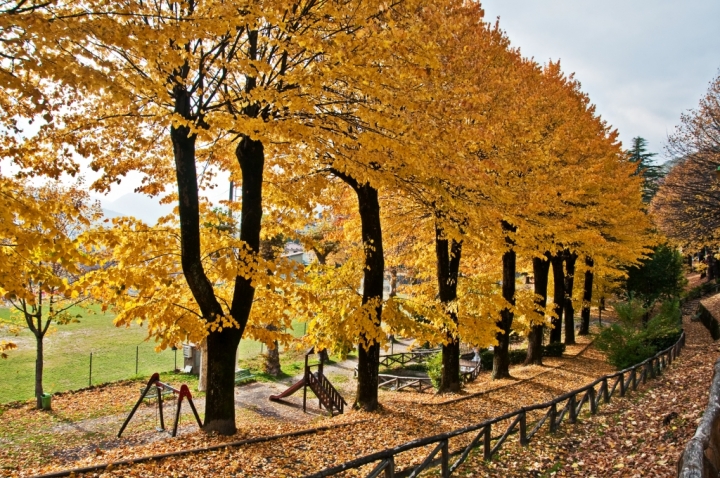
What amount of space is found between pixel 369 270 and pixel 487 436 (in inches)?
168

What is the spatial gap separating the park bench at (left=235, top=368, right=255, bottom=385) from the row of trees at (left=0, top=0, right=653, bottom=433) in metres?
10.5

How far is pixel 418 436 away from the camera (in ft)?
29.1

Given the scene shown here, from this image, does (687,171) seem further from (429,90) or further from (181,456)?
(181,456)

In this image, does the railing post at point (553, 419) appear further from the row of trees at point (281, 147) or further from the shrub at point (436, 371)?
the shrub at point (436, 371)

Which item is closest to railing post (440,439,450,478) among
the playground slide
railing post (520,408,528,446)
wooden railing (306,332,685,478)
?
wooden railing (306,332,685,478)

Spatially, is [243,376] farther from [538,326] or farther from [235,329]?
[235,329]

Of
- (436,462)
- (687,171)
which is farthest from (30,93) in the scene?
(687,171)

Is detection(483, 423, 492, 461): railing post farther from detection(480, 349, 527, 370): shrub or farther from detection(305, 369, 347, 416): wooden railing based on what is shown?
detection(480, 349, 527, 370): shrub

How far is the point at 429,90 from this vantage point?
819cm

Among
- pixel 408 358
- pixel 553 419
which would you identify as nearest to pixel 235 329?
pixel 553 419

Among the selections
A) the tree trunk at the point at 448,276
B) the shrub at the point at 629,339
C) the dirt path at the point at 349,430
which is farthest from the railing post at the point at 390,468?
the shrub at the point at 629,339

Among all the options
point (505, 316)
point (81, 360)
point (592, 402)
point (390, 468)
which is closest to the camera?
point (390, 468)

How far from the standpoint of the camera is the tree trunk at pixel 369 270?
1005 cm

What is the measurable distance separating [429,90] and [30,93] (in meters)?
6.08
